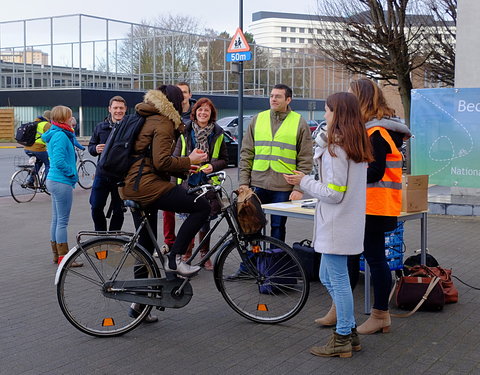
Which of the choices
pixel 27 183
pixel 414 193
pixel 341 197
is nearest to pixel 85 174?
pixel 27 183

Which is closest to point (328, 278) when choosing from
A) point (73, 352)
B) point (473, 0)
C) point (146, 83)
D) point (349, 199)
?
point (349, 199)

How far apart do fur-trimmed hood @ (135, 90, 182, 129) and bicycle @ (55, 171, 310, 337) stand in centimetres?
61

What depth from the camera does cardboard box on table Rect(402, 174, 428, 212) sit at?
228 inches

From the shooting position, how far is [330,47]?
20.1 meters

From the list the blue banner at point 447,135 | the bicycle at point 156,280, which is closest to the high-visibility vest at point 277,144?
the bicycle at point 156,280

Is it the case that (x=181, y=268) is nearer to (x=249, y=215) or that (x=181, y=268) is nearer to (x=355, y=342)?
(x=249, y=215)

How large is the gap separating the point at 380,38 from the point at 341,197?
46.3 ft

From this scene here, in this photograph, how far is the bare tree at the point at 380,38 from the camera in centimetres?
1733

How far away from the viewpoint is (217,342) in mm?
4906

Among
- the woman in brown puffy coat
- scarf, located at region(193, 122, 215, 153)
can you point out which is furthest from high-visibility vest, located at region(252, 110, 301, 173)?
the woman in brown puffy coat

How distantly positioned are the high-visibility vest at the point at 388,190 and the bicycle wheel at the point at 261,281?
784mm

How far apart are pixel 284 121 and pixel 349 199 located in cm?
213

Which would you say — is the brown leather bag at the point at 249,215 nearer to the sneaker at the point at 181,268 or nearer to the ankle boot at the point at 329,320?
the sneaker at the point at 181,268

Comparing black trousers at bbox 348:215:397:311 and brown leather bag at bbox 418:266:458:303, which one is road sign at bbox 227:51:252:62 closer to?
brown leather bag at bbox 418:266:458:303
